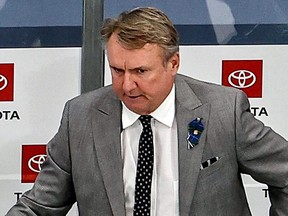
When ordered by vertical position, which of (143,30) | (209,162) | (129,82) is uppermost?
(143,30)

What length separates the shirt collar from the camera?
3.45 meters

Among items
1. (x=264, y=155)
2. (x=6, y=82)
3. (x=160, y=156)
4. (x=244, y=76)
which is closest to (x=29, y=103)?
A: (x=6, y=82)

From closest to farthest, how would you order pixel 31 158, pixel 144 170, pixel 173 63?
pixel 173 63 → pixel 144 170 → pixel 31 158

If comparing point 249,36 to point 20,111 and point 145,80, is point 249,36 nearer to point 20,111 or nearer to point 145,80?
point 20,111

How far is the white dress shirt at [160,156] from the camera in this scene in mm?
3416

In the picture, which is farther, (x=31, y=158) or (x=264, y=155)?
(x=31, y=158)

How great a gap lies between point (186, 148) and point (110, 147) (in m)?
0.27

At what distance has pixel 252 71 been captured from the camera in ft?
16.0

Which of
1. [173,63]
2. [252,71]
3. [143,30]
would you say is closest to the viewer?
[143,30]

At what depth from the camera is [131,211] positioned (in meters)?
3.42

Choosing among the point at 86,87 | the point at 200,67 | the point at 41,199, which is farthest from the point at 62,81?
the point at 41,199

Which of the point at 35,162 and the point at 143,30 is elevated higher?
the point at 143,30

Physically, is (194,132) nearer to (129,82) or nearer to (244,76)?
(129,82)

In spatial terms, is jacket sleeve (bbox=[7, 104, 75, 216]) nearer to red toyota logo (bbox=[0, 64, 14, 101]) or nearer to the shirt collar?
the shirt collar
